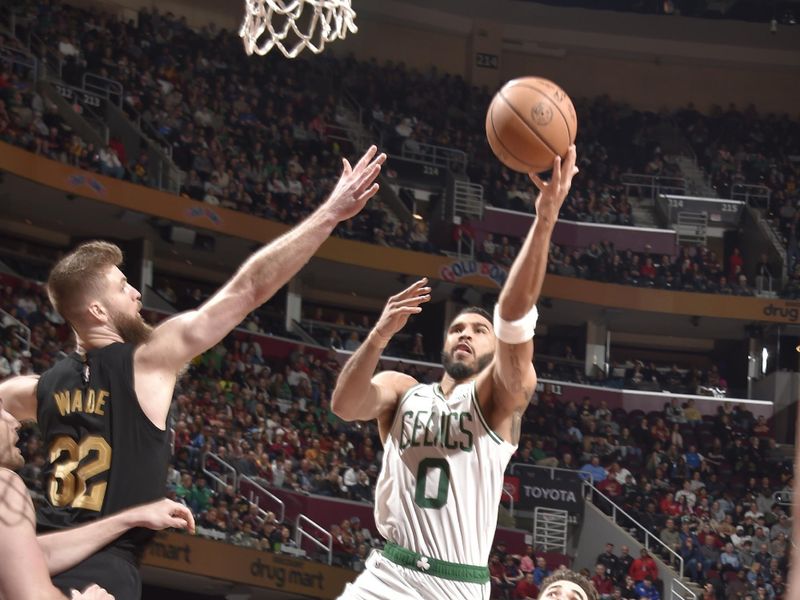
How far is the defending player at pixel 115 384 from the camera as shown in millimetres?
3908

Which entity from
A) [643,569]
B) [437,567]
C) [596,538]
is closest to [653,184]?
[596,538]

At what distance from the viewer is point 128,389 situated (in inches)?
157

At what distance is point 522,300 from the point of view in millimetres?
5109

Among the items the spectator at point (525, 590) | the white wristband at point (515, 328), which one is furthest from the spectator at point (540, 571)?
the white wristband at point (515, 328)

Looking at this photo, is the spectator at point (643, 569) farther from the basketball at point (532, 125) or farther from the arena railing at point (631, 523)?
the basketball at point (532, 125)

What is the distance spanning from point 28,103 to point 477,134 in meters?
11.8

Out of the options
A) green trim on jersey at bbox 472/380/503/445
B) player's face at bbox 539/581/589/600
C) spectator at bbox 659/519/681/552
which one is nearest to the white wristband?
green trim on jersey at bbox 472/380/503/445

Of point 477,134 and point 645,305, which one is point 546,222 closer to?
point 645,305

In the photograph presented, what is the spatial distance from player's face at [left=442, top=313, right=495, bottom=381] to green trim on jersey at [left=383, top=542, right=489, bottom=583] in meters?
0.88

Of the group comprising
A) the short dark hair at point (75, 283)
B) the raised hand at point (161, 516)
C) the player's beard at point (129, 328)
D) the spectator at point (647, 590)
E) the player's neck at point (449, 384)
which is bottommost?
the spectator at point (647, 590)

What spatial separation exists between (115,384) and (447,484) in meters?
2.12

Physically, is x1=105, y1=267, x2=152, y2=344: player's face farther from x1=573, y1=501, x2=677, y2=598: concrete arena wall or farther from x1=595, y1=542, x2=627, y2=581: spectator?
x1=573, y1=501, x2=677, y2=598: concrete arena wall

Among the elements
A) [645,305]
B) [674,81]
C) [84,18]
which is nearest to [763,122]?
[674,81]

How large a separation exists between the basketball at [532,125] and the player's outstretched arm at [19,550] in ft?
10.1
